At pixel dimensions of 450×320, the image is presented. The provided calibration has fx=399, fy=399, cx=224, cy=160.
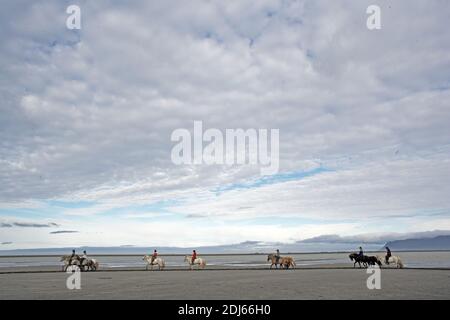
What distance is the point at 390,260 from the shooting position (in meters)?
45.3

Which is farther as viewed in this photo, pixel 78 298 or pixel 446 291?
pixel 446 291

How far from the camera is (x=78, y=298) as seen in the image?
65.2 feet
